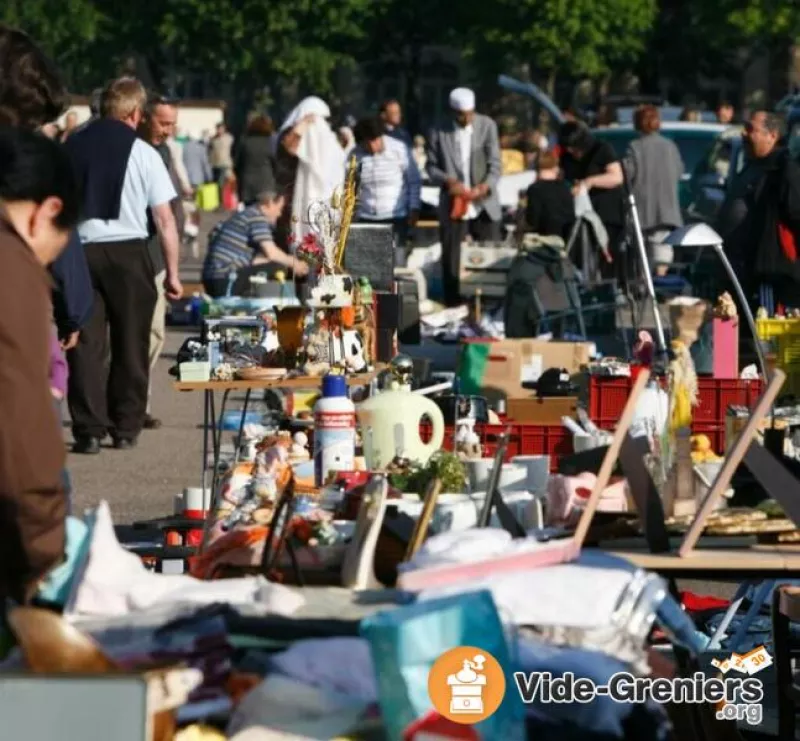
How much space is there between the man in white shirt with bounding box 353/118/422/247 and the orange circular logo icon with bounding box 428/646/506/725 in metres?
12.4

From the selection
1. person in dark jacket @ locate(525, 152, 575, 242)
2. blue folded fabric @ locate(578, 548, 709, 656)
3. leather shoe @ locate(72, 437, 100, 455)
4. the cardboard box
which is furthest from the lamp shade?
person in dark jacket @ locate(525, 152, 575, 242)

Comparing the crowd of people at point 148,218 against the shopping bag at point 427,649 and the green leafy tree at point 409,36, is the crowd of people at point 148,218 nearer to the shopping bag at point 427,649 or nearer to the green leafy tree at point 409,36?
the shopping bag at point 427,649

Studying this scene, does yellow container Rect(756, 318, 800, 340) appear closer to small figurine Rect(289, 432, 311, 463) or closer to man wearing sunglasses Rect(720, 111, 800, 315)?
man wearing sunglasses Rect(720, 111, 800, 315)

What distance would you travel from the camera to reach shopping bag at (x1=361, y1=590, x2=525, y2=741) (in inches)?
176

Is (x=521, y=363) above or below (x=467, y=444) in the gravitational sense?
below

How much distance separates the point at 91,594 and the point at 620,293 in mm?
10784

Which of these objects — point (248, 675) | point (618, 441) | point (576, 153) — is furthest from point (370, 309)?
point (576, 153)

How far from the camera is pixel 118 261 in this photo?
11.9 meters

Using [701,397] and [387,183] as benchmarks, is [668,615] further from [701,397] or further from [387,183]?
[387,183]

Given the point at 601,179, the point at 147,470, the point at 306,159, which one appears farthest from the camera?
the point at 601,179

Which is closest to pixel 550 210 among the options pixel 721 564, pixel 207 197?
pixel 721 564

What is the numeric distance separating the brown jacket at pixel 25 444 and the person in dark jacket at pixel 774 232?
9.44 meters

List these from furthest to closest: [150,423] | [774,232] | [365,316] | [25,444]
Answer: [774,232], [150,423], [365,316], [25,444]

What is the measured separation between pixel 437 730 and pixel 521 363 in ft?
22.9
